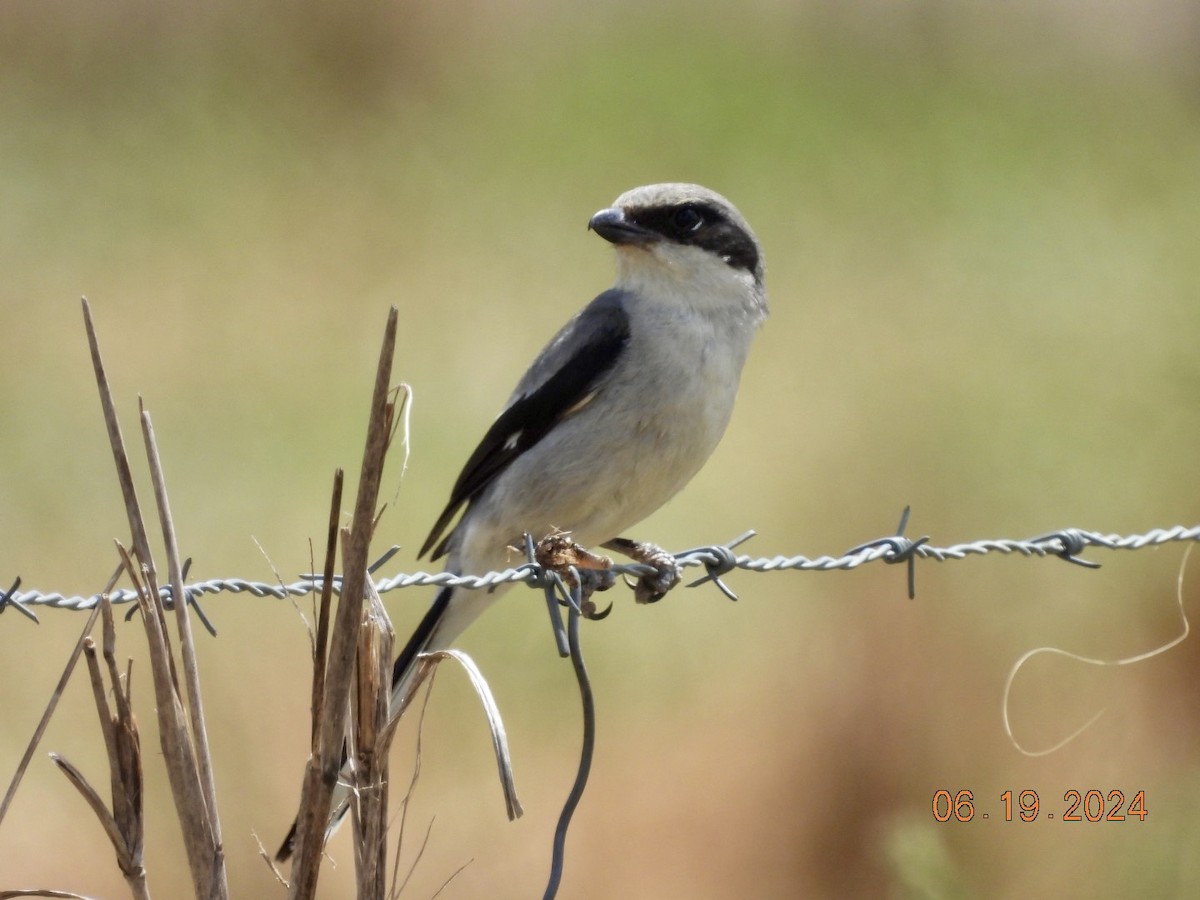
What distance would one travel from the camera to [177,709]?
2.25 m

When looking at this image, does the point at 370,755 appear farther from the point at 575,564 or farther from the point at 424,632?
the point at 424,632

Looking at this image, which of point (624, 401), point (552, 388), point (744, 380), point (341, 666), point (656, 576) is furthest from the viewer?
point (744, 380)

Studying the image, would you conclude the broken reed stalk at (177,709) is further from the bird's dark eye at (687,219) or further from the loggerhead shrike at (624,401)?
the bird's dark eye at (687,219)

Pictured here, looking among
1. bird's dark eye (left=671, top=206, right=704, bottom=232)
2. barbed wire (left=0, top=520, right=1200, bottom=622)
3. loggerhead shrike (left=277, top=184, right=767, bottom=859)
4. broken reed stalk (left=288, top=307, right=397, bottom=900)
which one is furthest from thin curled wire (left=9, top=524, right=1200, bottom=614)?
bird's dark eye (left=671, top=206, right=704, bottom=232)

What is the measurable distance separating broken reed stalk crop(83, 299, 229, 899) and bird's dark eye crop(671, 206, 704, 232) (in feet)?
8.05

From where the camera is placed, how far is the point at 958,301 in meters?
9.66

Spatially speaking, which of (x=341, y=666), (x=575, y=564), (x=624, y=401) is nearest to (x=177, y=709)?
(x=341, y=666)

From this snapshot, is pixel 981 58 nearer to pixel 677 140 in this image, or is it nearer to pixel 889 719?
pixel 677 140

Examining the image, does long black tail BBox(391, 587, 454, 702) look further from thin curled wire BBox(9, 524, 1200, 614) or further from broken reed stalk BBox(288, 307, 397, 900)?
broken reed stalk BBox(288, 307, 397, 900)

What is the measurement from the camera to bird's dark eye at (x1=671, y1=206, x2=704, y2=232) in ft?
14.6

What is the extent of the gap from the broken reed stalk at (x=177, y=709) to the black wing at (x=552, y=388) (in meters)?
1.92

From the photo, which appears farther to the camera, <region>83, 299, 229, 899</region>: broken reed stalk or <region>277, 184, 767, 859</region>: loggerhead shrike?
<region>277, 184, 767, 859</region>: loggerhead shrike

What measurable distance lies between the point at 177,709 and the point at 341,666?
29 centimetres

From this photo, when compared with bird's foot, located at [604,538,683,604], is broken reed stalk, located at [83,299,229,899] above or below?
below
